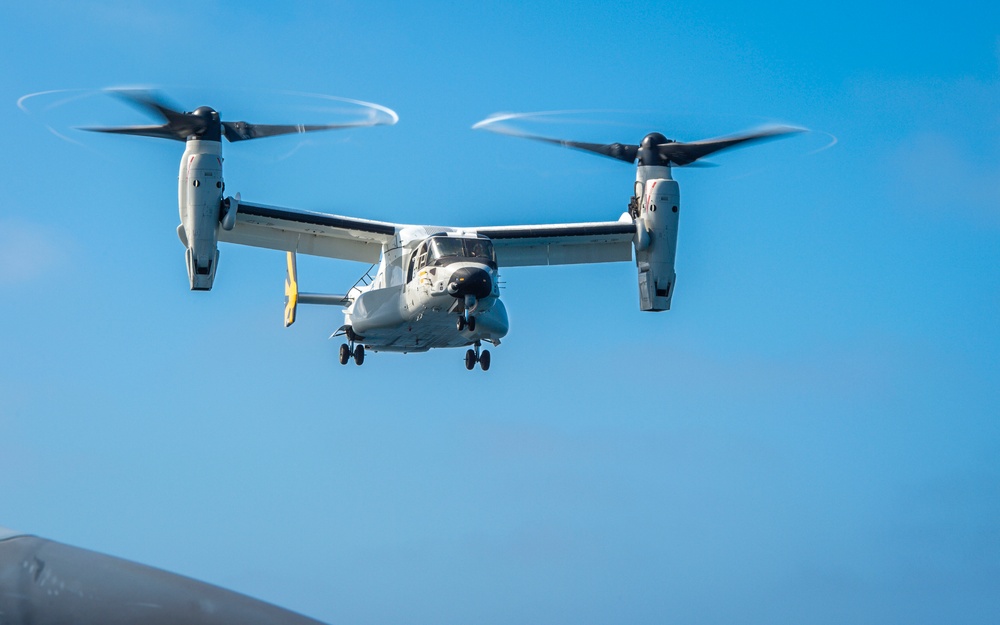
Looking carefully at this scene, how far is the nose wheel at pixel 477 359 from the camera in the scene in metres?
28.2

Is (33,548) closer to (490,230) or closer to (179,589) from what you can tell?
(179,589)

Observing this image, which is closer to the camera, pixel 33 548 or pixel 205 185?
pixel 33 548

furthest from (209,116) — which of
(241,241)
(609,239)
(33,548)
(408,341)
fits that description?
(33,548)

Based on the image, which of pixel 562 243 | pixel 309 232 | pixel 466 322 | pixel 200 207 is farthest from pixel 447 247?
pixel 309 232

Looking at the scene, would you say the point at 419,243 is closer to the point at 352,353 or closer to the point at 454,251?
the point at 454,251

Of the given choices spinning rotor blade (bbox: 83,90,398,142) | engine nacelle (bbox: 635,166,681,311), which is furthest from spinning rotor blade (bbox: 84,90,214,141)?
engine nacelle (bbox: 635,166,681,311)

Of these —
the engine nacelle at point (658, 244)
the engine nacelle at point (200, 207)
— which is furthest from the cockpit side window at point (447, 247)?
the engine nacelle at point (658, 244)

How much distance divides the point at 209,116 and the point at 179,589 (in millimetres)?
25333

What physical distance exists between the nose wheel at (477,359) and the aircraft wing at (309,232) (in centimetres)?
382

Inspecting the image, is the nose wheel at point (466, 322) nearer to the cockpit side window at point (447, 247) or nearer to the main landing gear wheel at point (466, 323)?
the main landing gear wheel at point (466, 323)

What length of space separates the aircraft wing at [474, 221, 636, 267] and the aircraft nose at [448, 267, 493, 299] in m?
5.60

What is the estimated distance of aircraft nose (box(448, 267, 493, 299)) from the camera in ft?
78.8

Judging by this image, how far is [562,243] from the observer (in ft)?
106

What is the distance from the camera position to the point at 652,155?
30.1 m
